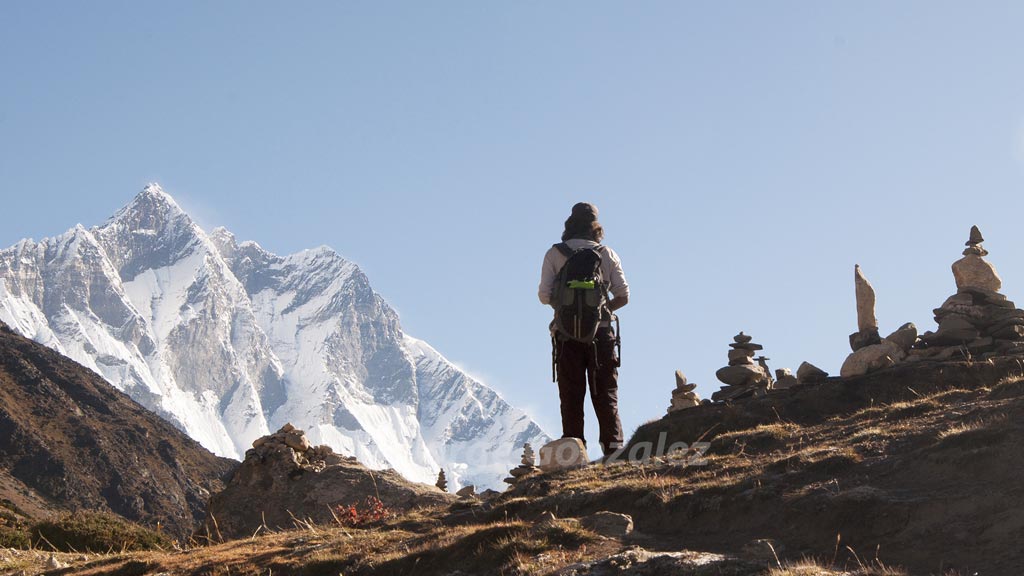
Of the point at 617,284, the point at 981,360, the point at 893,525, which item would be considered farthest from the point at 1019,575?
the point at 981,360

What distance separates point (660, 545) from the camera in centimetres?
782

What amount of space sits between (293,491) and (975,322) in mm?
10574

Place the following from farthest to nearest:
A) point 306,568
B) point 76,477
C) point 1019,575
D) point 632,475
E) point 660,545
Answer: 1. point 76,477
2. point 632,475
3. point 306,568
4. point 660,545
5. point 1019,575

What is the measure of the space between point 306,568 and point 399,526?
6.50 feet

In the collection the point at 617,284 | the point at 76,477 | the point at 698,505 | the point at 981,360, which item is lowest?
the point at 698,505

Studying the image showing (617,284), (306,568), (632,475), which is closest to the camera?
(306,568)

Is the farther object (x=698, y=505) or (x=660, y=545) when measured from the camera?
(x=698, y=505)

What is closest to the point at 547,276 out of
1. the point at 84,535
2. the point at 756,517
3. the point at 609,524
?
the point at 609,524

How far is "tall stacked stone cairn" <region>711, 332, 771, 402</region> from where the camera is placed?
18.0 m

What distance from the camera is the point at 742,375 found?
19312 mm

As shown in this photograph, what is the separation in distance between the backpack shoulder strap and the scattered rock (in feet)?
14.6

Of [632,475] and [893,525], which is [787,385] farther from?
[893,525]

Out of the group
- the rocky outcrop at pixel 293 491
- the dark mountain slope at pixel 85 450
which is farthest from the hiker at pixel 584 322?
the dark mountain slope at pixel 85 450

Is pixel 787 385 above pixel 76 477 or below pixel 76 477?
below
